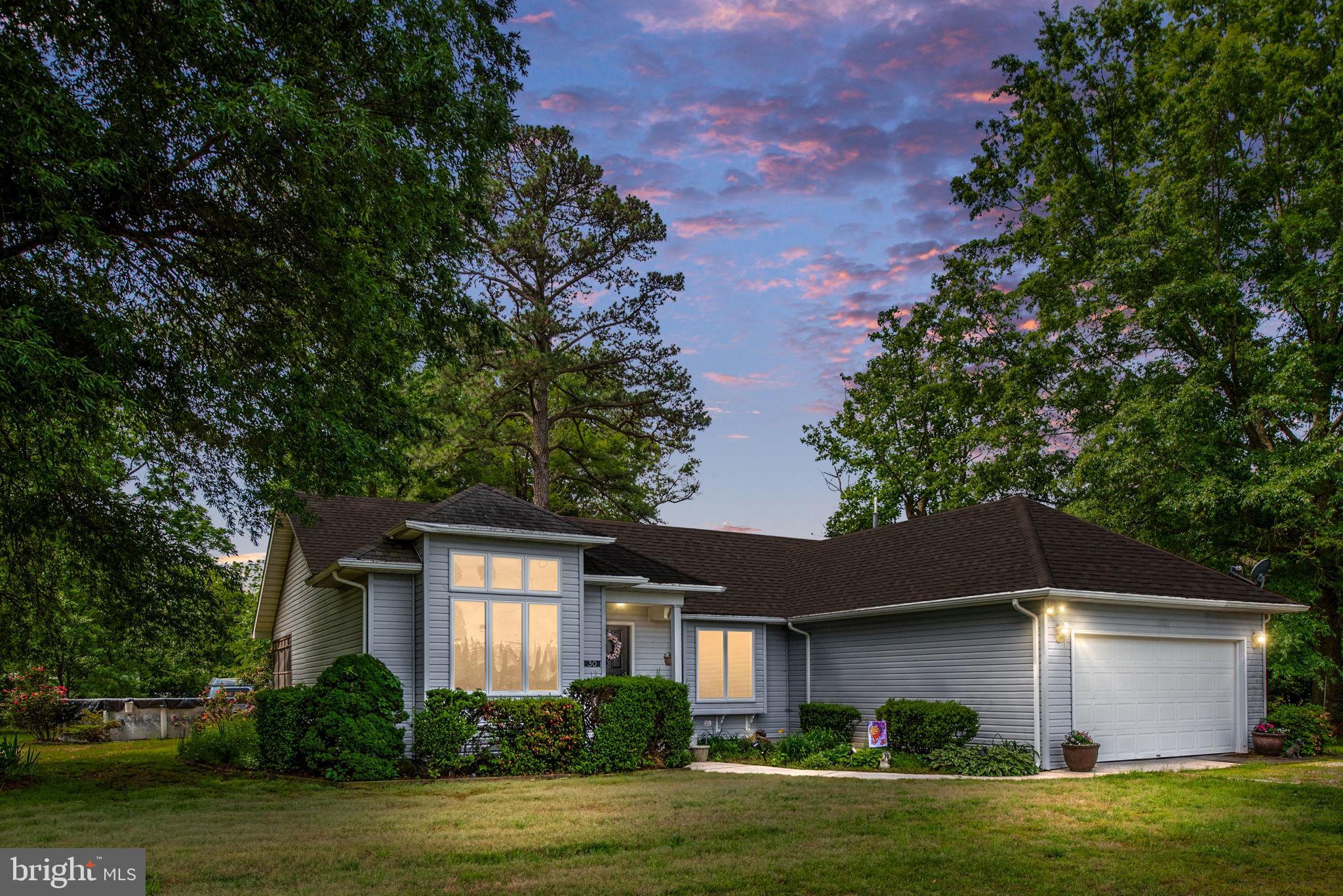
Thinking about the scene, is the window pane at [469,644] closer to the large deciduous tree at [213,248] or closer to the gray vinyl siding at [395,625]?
the gray vinyl siding at [395,625]

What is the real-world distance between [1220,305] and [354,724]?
1928cm

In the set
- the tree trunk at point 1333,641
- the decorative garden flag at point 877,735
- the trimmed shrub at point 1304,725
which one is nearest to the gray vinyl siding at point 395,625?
the decorative garden flag at point 877,735

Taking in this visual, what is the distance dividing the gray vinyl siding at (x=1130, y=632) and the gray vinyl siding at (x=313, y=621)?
11.2 metres

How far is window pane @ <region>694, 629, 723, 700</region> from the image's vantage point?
20.1 metres

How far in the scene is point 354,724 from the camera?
1391 centimetres

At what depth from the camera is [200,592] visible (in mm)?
14398

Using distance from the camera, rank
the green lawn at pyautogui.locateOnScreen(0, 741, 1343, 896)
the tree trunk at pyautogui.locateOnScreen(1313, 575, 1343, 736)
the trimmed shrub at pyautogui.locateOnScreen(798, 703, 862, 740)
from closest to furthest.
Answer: the green lawn at pyautogui.locateOnScreen(0, 741, 1343, 896) < the trimmed shrub at pyautogui.locateOnScreen(798, 703, 862, 740) < the tree trunk at pyautogui.locateOnScreen(1313, 575, 1343, 736)

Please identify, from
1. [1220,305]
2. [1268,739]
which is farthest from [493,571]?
[1220,305]

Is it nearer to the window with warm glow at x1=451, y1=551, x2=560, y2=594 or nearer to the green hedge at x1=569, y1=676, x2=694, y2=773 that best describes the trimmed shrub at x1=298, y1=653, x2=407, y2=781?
the window with warm glow at x1=451, y1=551, x2=560, y2=594

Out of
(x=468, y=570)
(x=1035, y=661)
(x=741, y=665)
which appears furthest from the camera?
(x=741, y=665)

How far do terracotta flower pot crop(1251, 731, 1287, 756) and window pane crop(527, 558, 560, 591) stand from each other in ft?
41.1

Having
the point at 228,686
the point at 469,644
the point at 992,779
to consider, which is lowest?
the point at 228,686

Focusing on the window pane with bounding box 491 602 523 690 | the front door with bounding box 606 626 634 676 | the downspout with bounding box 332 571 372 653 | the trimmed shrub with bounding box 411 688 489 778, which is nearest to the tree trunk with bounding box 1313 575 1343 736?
the front door with bounding box 606 626 634 676

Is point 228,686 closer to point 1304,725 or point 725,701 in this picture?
point 725,701
